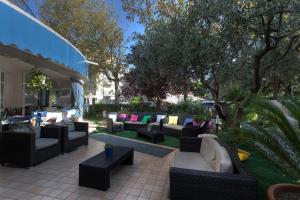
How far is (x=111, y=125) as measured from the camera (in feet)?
35.8

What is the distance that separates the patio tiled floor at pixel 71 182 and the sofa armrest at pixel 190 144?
0.74 metres

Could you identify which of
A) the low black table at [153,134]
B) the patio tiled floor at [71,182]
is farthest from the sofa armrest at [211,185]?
the low black table at [153,134]

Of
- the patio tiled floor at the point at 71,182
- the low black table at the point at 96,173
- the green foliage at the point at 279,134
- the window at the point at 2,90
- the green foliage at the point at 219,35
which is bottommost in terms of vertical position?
the patio tiled floor at the point at 71,182

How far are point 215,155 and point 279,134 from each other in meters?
1.29

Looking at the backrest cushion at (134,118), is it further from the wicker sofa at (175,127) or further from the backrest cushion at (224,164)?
the backrest cushion at (224,164)

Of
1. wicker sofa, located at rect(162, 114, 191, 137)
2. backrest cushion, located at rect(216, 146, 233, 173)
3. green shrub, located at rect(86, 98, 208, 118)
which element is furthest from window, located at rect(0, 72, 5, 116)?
backrest cushion, located at rect(216, 146, 233, 173)

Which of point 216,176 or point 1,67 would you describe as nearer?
point 216,176

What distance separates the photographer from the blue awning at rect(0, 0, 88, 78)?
13.4 feet

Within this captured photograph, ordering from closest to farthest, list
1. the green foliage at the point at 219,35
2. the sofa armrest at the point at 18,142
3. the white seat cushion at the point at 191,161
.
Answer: the white seat cushion at the point at 191,161, the sofa armrest at the point at 18,142, the green foliage at the point at 219,35

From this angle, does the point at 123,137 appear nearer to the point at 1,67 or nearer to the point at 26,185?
the point at 26,185

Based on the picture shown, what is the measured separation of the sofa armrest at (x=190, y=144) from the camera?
5.67 m

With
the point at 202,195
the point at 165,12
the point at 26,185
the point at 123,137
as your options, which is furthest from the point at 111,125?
the point at 202,195

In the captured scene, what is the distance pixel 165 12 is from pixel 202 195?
279 inches

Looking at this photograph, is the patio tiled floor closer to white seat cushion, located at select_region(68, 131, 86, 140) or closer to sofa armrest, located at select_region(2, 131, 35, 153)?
sofa armrest, located at select_region(2, 131, 35, 153)
